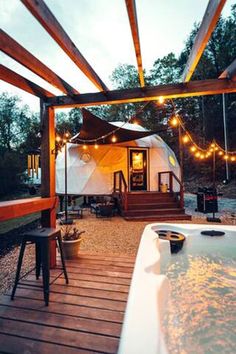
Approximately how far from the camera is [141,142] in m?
10.4

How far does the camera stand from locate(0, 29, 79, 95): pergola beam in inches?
79.8

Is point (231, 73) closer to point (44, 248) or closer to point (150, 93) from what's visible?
point (150, 93)

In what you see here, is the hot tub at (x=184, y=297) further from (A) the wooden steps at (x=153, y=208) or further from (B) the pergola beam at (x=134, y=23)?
(A) the wooden steps at (x=153, y=208)

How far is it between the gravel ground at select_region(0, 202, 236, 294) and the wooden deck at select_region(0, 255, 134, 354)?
67 cm

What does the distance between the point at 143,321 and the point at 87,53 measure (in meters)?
2.91

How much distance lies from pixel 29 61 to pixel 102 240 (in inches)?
154

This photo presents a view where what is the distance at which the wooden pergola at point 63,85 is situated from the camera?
1.86 m

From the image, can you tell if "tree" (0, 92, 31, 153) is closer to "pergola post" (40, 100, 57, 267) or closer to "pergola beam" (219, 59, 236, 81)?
"pergola post" (40, 100, 57, 267)

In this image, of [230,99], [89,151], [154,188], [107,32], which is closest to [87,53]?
[107,32]

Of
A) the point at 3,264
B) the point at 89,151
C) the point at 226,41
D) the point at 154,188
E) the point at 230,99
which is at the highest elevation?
the point at 226,41

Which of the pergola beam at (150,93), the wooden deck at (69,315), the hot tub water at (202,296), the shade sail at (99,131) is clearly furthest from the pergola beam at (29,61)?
the shade sail at (99,131)

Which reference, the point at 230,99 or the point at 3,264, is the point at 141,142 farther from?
the point at 230,99

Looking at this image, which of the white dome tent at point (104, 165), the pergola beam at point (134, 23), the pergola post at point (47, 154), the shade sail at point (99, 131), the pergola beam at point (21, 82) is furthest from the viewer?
the white dome tent at point (104, 165)

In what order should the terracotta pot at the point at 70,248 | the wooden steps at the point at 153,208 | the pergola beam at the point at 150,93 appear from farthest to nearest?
the wooden steps at the point at 153,208, the terracotta pot at the point at 70,248, the pergola beam at the point at 150,93
